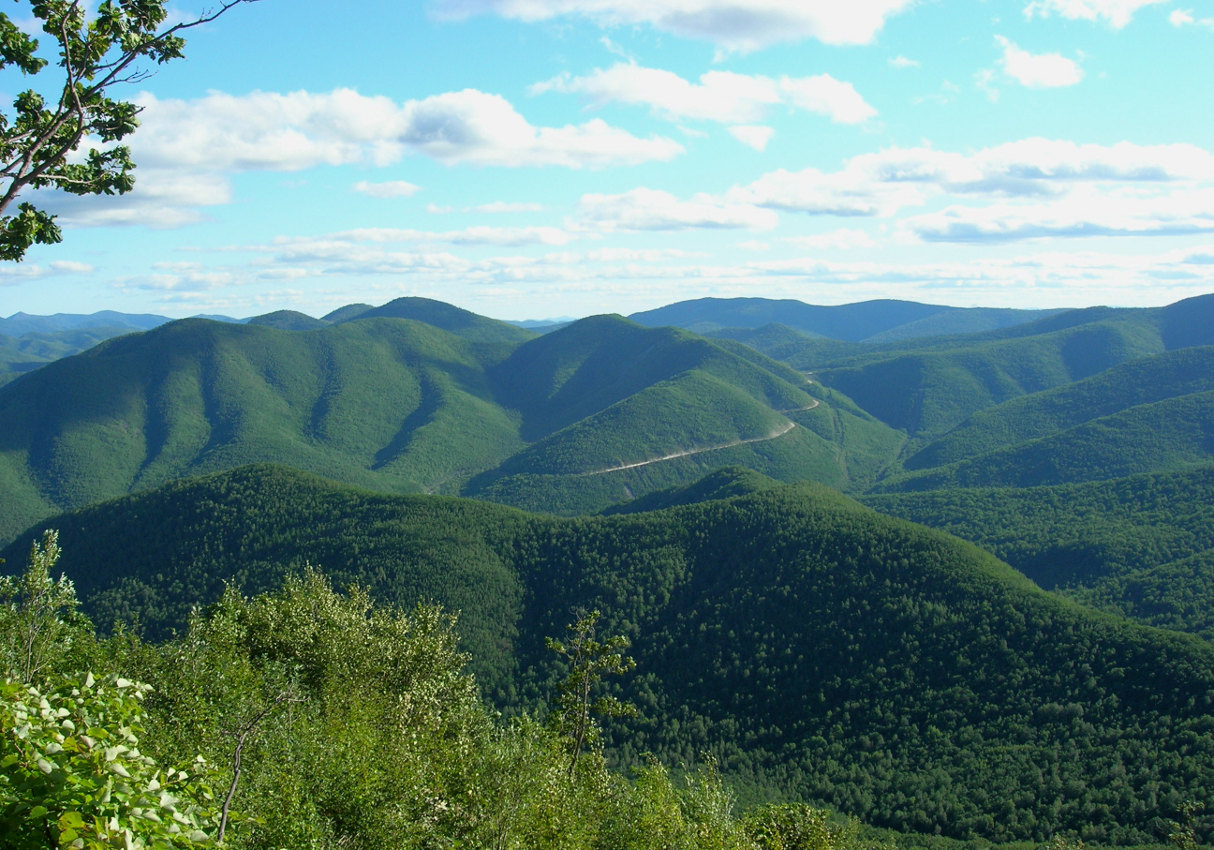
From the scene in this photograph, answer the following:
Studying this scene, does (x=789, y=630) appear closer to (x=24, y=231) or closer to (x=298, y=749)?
(x=298, y=749)

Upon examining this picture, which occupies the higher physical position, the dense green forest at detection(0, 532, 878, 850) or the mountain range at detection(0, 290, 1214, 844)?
the dense green forest at detection(0, 532, 878, 850)

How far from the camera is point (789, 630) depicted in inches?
4958

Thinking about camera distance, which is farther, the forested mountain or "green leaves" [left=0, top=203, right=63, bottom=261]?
the forested mountain

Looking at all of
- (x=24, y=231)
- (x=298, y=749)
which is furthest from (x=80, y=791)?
(x=298, y=749)

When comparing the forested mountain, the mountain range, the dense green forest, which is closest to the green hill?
the mountain range

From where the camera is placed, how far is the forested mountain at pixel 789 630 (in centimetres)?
9119

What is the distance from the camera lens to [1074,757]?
9188cm

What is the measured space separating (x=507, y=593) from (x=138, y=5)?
428ft

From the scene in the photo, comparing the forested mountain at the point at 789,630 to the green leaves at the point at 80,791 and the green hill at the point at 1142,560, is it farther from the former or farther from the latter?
the green leaves at the point at 80,791

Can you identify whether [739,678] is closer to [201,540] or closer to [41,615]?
[41,615]

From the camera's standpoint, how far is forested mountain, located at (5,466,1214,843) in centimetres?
9119

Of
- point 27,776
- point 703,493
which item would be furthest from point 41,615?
point 703,493

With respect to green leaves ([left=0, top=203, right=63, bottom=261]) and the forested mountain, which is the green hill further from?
green leaves ([left=0, top=203, right=63, bottom=261])

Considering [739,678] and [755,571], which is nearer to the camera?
[739,678]
